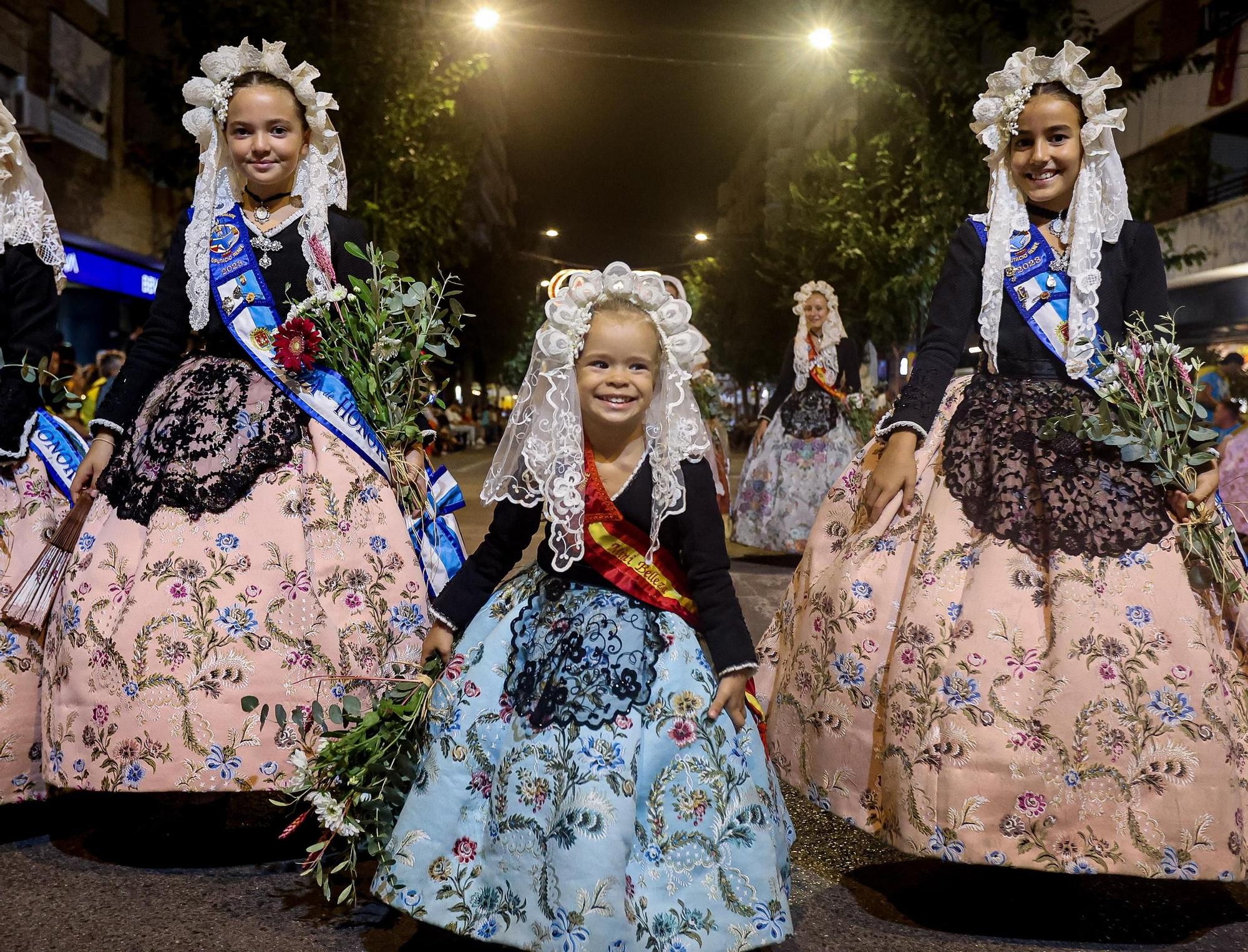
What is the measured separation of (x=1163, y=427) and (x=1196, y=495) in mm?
211

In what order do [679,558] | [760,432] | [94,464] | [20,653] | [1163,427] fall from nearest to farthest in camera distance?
[679,558] < [1163,427] < [20,653] < [94,464] < [760,432]

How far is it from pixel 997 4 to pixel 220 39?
31.4 ft

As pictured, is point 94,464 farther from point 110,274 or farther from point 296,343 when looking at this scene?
point 110,274

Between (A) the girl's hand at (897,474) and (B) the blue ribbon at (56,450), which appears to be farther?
(B) the blue ribbon at (56,450)

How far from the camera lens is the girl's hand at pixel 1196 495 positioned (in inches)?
130

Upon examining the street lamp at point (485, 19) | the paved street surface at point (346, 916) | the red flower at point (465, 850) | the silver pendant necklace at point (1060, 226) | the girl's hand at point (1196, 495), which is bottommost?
the paved street surface at point (346, 916)

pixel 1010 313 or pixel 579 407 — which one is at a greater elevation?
pixel 1010 313

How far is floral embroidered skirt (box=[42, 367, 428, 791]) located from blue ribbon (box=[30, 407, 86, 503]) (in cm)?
44

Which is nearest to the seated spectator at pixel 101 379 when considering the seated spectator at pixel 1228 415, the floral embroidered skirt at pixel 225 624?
the floral embroidered skirt at pixel 225 624

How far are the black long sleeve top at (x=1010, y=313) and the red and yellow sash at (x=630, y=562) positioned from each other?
987mm

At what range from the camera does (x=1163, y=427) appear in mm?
3365

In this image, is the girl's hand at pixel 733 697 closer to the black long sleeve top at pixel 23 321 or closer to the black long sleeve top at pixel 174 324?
the black long sleeve top at pixel 174 324

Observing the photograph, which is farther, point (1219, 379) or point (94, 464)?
point (1219, 379)
